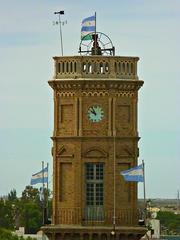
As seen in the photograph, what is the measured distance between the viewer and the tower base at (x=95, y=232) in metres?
70.7

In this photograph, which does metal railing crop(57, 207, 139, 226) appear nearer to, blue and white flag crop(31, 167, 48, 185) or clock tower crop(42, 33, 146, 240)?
clock tower crop(42, 33, 146, 240)

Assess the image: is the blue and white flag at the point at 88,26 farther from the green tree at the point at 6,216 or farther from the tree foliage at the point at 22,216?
the green tree at the point at 6,216

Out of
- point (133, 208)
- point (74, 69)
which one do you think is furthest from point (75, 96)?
point (133, 208)

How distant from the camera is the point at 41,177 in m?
74.6

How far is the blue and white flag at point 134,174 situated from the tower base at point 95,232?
275 centimetres

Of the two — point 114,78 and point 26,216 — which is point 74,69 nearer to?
point 114,78

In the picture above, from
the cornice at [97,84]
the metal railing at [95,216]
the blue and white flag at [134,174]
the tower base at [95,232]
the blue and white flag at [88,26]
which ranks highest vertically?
the blue and white flag at [88,26]

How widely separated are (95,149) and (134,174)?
2807 mm

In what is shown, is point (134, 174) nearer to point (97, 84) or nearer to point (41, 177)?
point (97, 84)

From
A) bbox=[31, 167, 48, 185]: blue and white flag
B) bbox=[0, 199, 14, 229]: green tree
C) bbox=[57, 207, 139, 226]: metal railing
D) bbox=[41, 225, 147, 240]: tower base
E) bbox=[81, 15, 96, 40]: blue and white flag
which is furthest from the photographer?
bbox=[0, 199, 14, 229]: green tree

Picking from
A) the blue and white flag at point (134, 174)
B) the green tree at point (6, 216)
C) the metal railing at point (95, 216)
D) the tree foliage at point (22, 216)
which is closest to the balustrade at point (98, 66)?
the blue and white flag at point (134, 174)

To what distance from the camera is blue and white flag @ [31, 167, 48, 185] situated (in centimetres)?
7431

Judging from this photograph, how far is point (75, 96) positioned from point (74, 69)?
4.74 feet

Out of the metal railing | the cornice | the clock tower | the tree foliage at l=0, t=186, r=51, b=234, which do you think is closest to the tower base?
the clock tower
